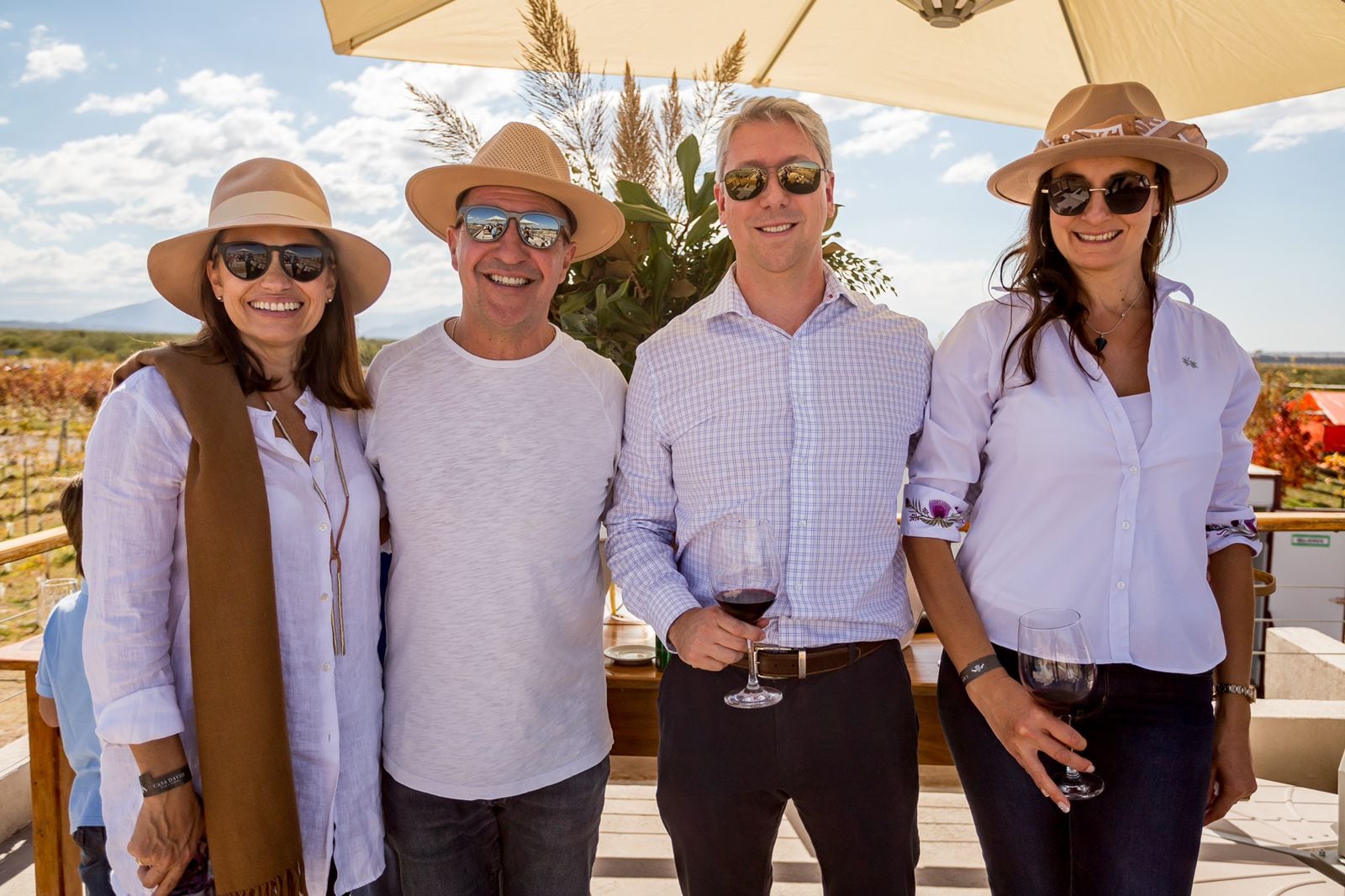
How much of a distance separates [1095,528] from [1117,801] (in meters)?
0.50

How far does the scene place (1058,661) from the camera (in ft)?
4.79

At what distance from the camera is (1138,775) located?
158 centimetres

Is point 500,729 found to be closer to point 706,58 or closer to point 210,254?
point 210,254

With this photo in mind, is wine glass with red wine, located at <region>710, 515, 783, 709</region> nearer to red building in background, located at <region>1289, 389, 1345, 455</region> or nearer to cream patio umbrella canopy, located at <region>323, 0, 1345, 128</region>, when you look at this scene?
cream patio umbrella canopy, located at <region>323, 0, 1345, 128</region>

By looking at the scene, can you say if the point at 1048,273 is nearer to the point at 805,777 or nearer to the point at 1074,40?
the point at 805,777

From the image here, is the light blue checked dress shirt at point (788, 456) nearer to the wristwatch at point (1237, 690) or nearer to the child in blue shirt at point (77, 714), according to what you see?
the wristwatch at point (1237, 690)

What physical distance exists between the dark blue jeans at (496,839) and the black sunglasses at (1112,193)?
1.55m

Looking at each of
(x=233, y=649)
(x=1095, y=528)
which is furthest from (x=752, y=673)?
(x=233, y=649)

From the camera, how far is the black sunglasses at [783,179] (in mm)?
1878

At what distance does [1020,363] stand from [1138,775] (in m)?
0.79

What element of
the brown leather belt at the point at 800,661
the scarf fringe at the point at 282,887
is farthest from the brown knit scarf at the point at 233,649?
the brown leather belt at the point at 800,661

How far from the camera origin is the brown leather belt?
177 centimetres

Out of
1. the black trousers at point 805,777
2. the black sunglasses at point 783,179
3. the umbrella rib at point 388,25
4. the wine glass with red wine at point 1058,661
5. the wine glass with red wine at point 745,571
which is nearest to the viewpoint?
the wine glass with red wine at point 1058,661

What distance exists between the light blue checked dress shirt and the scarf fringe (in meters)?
0.80
